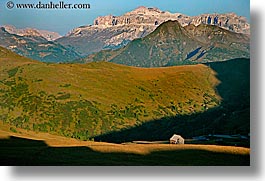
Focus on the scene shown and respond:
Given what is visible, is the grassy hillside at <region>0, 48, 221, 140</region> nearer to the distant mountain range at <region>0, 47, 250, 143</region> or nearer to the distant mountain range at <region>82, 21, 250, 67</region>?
the distant mountain range at <region>0, 47, 250, 143</region>

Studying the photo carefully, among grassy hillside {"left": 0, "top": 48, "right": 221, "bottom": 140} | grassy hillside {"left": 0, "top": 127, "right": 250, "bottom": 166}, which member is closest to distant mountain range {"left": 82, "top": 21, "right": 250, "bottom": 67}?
grassy hillside {"left": 0, "top": 48, "right": 221, "bottom": 140}

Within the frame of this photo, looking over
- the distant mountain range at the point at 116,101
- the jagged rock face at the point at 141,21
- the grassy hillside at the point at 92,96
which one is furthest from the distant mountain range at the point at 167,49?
the distant mountain range at the point at 116,101

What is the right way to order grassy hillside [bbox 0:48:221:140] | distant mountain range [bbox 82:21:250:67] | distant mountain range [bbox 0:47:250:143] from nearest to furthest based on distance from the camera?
distant mountain range [bbox 0:47:250:143] → grassy hillside [bbox 0:48:221:140] → distant mountain range [bbox 82:21:250:67]

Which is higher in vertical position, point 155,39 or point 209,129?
point 155,39

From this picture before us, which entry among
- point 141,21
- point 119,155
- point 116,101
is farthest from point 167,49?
point 119,155

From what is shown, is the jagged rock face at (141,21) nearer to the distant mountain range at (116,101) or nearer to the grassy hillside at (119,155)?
the grassy hillside at (119,155)

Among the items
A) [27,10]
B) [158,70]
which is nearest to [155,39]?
[158,70]

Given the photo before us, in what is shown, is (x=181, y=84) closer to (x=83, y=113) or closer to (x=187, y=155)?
(x=83, y=113)

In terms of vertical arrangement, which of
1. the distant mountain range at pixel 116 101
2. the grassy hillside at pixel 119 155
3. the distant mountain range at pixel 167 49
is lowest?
the grassy hillside at pixel 119 155
